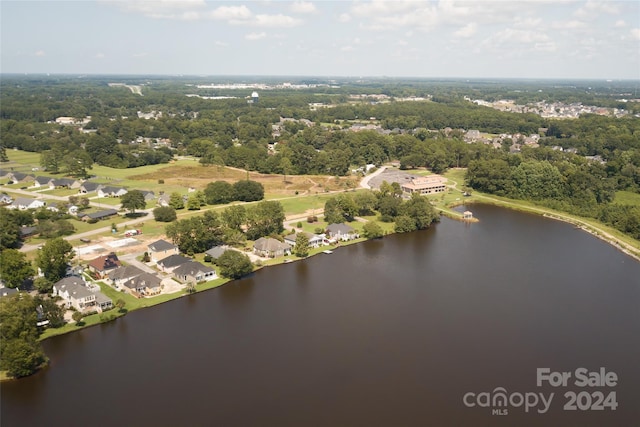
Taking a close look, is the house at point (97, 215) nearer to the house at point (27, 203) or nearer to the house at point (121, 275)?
the house at point (27, 203)

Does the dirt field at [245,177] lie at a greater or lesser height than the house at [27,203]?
greater

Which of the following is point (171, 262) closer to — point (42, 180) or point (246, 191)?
point (246, 191)

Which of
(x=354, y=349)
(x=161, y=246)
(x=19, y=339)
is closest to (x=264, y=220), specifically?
(x=161, y=246)

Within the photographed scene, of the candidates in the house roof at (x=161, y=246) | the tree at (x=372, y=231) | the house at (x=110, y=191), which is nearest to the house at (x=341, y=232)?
the tree at (x=372, y=231)

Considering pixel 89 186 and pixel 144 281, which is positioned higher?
pixel 89 186

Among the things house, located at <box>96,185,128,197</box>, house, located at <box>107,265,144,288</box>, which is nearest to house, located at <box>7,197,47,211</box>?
house, located at <box>96,185,128,197</box>

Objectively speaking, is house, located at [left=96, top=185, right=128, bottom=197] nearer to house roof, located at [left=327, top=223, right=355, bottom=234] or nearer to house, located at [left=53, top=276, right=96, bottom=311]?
house, located at [left=53, top=276, right=96, bottom=311]
